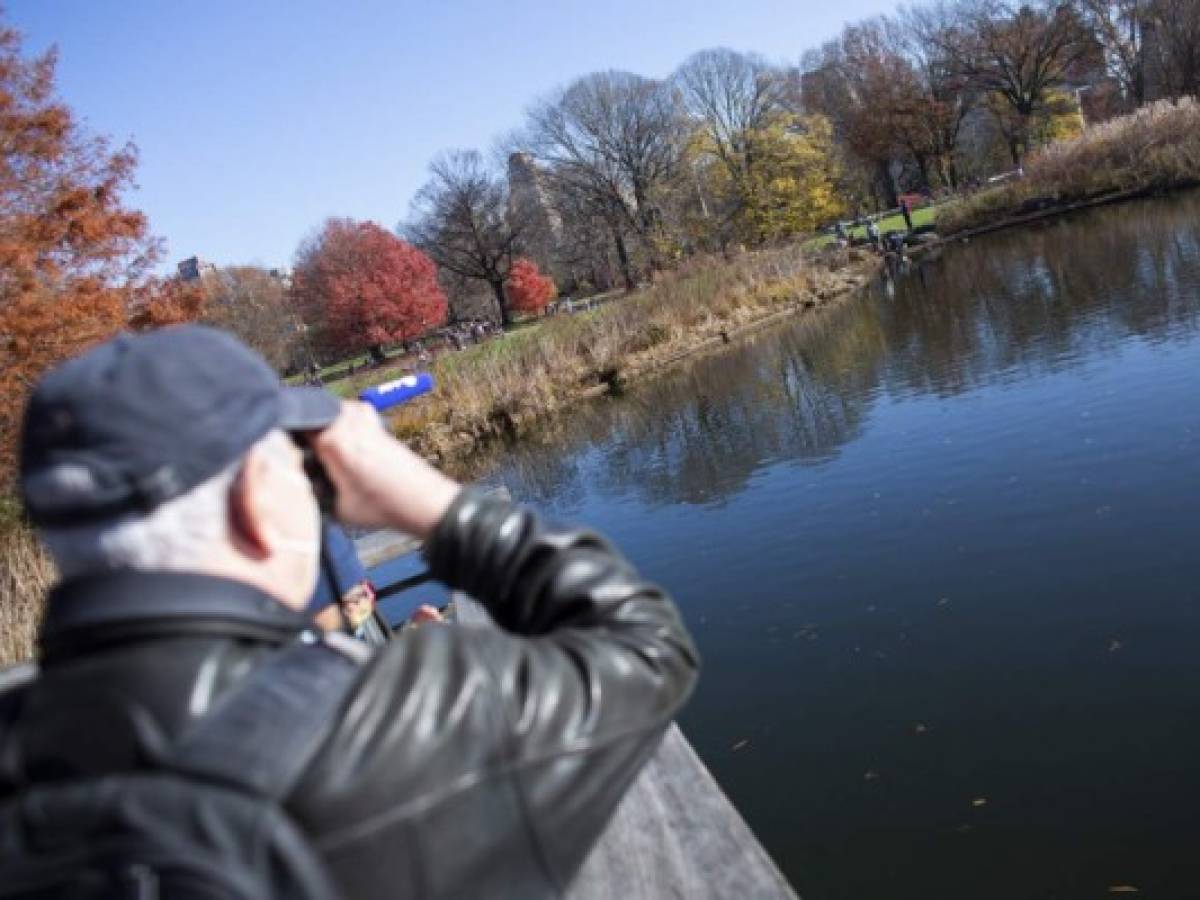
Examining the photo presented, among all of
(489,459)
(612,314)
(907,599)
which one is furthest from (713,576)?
(612,314)

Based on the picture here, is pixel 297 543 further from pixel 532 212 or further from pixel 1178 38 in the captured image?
pixel 1178 38

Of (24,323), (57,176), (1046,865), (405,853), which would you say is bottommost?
(1046,865)

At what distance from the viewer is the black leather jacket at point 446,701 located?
36.5 inches

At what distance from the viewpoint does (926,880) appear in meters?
4.09

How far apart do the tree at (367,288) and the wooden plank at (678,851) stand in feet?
165

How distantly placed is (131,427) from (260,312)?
5670cm

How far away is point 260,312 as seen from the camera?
5362cm

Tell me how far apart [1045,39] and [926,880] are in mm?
56788

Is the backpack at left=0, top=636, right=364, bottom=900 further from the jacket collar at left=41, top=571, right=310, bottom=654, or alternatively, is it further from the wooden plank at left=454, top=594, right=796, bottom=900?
the wooden plank at left=454, top=594, right=796, bottom=900

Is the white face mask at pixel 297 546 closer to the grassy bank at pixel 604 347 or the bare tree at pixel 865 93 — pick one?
the grassy bank at pixel 604 347

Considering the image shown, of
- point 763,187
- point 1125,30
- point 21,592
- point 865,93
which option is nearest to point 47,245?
point 21,592

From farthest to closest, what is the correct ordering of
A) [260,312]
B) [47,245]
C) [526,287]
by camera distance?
1. [526,287]
2. [260,312]
3. [47,245]

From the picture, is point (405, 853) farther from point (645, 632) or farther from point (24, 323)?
point (24, 323)

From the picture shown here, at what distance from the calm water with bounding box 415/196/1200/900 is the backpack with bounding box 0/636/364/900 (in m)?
3.91
